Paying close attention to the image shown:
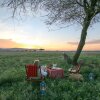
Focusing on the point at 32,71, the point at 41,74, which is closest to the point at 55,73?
the point at 41,74

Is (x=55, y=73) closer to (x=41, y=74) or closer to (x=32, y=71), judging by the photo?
(x=41, y=74)

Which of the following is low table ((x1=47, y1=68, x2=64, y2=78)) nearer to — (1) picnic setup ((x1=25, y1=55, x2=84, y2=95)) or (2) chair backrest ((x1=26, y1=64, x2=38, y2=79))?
(1) picnic setup ((x1=25, y1=55, x2=84, y2=95))

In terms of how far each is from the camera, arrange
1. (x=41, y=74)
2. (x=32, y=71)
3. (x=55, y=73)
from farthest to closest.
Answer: (x=55, y=73) < (x=41, y=74) < (x=32, y=71)

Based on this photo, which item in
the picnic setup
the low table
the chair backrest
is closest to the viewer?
the picnic setup

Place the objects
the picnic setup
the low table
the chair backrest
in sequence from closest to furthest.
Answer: the picnic setup → the chair backrest → the low table

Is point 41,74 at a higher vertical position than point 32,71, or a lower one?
lower

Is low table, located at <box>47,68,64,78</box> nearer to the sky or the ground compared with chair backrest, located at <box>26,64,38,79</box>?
nearer to the ground

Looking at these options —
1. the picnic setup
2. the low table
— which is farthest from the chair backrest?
the low table

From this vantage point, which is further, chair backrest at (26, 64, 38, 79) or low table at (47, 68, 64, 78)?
low table at (47, 68, 64, 78)

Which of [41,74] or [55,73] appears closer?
[41,74]

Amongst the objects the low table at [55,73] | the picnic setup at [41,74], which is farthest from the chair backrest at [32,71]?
the low table at [55,73]

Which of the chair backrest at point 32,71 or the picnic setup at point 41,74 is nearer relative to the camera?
the picnic setup at point 41,74

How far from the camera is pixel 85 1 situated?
2383 centimetres

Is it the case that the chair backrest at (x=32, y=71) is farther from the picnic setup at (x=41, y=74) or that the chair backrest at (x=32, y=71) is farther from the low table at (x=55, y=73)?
the low table at (x=55, y=73)
